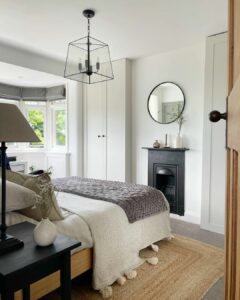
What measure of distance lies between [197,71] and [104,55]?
1.54 m

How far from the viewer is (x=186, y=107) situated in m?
3.73

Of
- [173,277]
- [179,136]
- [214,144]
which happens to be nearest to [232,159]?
[173,277]

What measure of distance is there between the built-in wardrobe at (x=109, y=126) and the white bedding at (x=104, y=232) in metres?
1.97

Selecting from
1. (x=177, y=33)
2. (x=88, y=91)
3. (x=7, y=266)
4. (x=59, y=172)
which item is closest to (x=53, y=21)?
(x=177, y=33)

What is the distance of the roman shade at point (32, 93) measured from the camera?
5.38 m

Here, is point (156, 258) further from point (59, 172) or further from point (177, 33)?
point (59, 172)

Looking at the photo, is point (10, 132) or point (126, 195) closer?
point (10, 132)

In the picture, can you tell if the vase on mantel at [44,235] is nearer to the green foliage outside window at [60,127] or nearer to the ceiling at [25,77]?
the ceiling at [25,77]

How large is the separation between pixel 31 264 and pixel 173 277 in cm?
145

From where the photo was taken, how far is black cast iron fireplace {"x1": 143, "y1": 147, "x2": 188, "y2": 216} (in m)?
3.79

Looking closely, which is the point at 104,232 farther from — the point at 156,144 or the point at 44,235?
the point at 156,144

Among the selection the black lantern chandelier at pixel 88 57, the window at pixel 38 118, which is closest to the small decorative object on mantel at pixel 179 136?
the black lantern chandelier at pixel 88 57

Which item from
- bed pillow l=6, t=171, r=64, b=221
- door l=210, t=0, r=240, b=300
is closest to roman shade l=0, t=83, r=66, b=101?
bed pillow l=6, t=171, r=64, b=221

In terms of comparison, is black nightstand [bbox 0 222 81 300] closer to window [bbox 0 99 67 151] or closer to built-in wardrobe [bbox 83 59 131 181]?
built-in wardrobe [bbox 83 59 131 181]
